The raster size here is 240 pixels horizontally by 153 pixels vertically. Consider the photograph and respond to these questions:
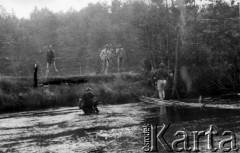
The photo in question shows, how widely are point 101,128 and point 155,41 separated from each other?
719 inches

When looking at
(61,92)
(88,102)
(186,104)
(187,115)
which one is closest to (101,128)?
(88,102)

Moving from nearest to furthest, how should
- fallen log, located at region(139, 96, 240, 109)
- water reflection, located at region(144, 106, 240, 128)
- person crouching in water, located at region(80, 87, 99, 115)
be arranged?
water reflection, located at region(144, 106, 240, 128), person crouching in water, located at region(80, 87, 99, 115), fallen log, located at region(139, 96, 240, 109)

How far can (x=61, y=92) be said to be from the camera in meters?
29.1

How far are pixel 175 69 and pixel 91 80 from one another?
6.95 meters

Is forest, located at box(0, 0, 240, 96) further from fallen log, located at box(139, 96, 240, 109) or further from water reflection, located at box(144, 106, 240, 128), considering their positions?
water reflection, located at box(144, 106, 240, 128)

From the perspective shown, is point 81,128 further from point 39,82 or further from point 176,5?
point 176,5

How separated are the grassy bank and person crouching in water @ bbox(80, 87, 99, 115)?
723cm

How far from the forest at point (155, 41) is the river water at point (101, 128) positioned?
520cm

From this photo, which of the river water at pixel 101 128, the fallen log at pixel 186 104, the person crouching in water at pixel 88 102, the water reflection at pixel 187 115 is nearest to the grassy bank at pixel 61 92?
the fallen log at pixel 186 104

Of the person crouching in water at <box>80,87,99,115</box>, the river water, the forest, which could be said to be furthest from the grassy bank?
the person crouching in water at <box>80,87,99,115</box>

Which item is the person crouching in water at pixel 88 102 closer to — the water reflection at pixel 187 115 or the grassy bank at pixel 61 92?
the water reflection at pixel 187 115

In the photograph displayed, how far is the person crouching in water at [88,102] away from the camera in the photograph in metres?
19.9

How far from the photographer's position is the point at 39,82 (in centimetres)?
2922

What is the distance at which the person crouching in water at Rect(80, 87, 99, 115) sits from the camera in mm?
19875
